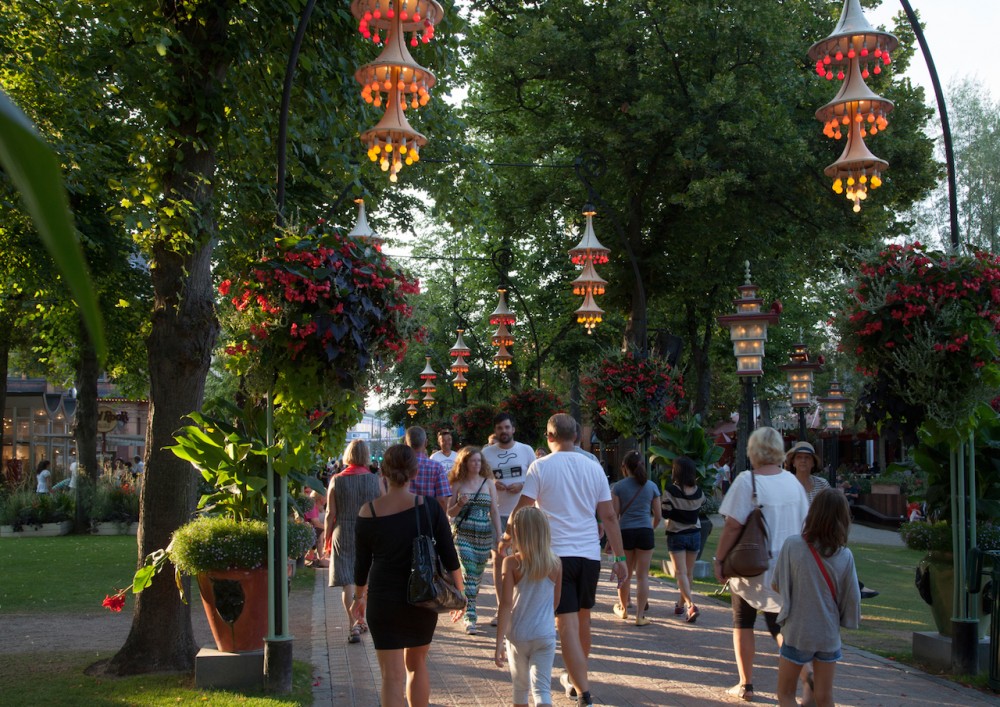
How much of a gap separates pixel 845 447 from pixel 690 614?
49.7 metres

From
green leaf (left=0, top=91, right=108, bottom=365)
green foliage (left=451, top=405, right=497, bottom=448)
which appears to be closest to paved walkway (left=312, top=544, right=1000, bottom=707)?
green leaf (left=0, top=91, right=108, bottom=365)

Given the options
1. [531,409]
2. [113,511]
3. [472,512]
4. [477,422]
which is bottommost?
[113,511]

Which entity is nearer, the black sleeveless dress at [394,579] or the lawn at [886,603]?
the black sleeveless dress at [394,579]

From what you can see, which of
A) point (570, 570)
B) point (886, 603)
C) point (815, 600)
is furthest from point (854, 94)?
point (886, 603)

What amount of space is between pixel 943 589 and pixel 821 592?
361cm

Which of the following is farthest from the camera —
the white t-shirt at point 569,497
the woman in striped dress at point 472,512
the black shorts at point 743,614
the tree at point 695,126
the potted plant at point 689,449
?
the tree at point 695,126

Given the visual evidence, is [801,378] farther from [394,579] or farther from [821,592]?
[394,579]

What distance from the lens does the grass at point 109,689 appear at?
7613 millimetres

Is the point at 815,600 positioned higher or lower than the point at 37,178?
lower

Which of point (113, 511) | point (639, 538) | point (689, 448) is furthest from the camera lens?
point (113, 511)

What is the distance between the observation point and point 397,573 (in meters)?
6.25

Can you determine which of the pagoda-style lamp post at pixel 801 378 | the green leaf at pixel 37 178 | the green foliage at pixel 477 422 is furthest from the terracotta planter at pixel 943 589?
the green foliage at pixel 477 422

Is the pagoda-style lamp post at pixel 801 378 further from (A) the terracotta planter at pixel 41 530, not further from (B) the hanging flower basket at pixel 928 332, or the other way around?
(A) the terracotta planter at pixel 41 530

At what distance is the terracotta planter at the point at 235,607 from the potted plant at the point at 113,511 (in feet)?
58.4
